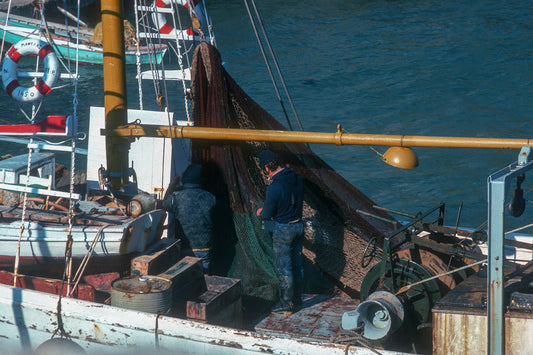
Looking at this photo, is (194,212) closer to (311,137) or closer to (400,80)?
(311,137)

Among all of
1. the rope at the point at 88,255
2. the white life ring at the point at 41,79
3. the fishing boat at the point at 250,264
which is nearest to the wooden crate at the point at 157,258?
the fishing boat at the point at 250,264

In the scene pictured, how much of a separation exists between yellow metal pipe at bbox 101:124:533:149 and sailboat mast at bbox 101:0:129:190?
20 centimetres

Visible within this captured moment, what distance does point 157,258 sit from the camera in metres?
6.88

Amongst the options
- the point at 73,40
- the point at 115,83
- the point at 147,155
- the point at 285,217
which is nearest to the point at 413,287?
the point at 285,217

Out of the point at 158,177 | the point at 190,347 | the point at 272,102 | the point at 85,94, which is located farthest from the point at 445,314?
the point at 85,94

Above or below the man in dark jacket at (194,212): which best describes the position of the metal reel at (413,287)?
below

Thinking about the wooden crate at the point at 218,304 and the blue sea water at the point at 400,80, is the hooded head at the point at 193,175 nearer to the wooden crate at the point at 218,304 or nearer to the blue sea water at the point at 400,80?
the wooden crate at the point at 218,304

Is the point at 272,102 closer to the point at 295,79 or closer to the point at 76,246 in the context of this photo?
the point at 295,79

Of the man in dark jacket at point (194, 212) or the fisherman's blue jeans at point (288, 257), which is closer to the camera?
the fisherman's blue jeans at point (288, 257)

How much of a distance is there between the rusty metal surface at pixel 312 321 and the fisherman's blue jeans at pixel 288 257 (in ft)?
0.73

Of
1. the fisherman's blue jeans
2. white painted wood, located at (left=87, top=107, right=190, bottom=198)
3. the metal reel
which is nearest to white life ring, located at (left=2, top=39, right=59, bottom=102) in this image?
white painted wood, located at (left=87, top=107, right=190, bottom=198)

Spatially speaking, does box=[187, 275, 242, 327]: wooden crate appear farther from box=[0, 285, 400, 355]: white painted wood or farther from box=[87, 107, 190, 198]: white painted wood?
box=[87, 107, 190, 198]: white painted wood

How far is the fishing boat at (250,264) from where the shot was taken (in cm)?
583

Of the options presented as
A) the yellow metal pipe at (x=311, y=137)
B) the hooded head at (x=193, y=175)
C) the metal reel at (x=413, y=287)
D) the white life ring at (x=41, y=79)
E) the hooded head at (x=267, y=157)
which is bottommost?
the metal reel at (x=413, y=287)
